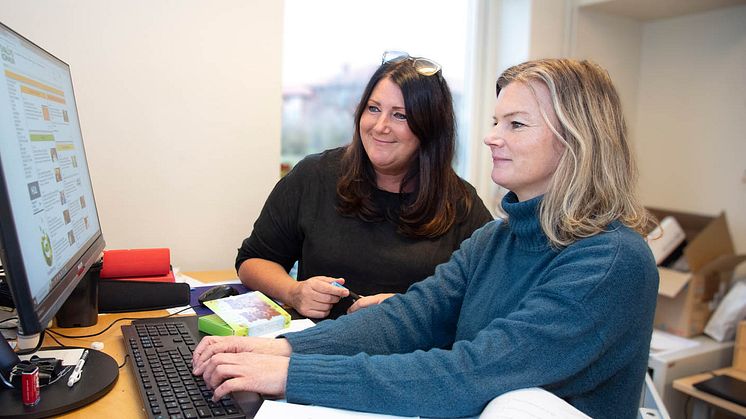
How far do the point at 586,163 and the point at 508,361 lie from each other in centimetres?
36

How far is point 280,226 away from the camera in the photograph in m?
1.68

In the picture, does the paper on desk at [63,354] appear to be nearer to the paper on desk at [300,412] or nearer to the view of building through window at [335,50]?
the paper on desk at [300,412]

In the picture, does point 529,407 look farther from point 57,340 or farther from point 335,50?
point 335,50

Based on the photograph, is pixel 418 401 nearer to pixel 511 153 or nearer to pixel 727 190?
pixel 511 153

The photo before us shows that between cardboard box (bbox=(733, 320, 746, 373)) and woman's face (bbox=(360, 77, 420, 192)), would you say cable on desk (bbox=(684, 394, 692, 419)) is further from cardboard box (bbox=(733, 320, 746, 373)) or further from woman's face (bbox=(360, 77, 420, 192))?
woman's face (bbox=(360, 77, 420, 192))

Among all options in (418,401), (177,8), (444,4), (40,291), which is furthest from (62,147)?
(444,4)

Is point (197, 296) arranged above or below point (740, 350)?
above

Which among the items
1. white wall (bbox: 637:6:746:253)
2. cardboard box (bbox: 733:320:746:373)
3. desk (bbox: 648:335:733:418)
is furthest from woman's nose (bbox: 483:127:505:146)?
white wall (bbox: 637:6:746:253)

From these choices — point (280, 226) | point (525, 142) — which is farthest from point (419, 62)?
point (525, 142)

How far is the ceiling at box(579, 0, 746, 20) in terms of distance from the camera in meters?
2.68

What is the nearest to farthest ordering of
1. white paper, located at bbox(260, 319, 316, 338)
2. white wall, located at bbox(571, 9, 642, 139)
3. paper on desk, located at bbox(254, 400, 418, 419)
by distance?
paper on desk, located at bbox(254, 400, 418, 419)
white paper, located at bbox(260, 319, 316, 338)
white wall, located at bbox(571, 9, 642, 139)

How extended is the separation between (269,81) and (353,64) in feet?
2.06

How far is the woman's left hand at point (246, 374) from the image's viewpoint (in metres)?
0.86

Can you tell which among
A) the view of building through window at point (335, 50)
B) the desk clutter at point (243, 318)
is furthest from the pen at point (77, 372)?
the view of building through window at point (335, 50)
